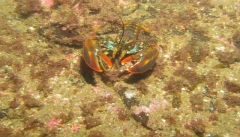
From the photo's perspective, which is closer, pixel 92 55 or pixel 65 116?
pixel 65 116

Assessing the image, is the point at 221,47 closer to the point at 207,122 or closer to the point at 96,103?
the point at 207,122

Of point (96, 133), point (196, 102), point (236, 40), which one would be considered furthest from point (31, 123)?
point (236, 40)

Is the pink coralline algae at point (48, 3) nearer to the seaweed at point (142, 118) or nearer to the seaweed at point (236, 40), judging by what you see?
the seaweed at point (142, 118)

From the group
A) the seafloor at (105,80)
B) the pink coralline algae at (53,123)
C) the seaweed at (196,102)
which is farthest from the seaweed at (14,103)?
the seaweed at (196,102)

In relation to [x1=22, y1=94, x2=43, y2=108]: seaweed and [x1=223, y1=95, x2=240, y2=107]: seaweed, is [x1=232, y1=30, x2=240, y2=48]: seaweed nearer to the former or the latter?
[x1=223, y1=95, x2=240, y2=107]: seaweed

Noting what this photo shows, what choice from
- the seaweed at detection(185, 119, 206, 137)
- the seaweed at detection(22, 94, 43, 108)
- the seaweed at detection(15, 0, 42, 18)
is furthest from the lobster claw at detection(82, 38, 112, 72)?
the seaweed at detection(185, 119, 206, 137)

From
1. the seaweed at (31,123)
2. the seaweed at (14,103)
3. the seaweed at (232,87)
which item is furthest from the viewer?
the seaweed at (232,87)


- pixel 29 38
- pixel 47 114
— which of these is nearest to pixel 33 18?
pixel 29 38

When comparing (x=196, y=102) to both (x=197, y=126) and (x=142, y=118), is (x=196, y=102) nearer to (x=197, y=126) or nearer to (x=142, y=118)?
(x=197, y=126)

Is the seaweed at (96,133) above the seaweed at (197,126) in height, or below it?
below
